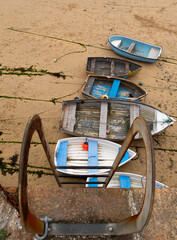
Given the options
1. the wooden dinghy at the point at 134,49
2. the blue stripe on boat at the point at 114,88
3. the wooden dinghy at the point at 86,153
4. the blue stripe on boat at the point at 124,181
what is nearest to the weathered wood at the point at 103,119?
the wooden dinghy at the point at 86,153

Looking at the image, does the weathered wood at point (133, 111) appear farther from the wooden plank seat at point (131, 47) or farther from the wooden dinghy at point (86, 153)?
the wooden plank seat at point (131, 47)

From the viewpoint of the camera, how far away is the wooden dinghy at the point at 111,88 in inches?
340

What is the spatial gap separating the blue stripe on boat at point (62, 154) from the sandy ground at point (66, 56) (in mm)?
883

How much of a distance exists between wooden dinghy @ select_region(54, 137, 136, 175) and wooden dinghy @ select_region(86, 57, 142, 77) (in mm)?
4615

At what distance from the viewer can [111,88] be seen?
8.77 meters

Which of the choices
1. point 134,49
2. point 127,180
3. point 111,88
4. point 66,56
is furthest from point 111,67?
point 127,180

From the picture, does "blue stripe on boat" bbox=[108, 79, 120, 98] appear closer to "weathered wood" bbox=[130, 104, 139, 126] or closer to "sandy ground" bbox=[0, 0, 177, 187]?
"weathered wood" bbox=[130, 104, 139, 126]

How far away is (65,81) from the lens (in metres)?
9.98

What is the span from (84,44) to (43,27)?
13.2 feet

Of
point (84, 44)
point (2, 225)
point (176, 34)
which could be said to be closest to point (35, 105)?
point (84, 44)

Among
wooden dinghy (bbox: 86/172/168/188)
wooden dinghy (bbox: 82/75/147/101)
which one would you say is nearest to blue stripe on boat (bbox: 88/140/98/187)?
wooden dinghy (bbox: 86/172/168/188)

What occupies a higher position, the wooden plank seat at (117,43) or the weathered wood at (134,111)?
the wooden plank seat at (117,43)

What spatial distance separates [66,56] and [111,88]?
4.65 metres

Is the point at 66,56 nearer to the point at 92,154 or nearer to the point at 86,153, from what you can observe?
the point at 86,153
